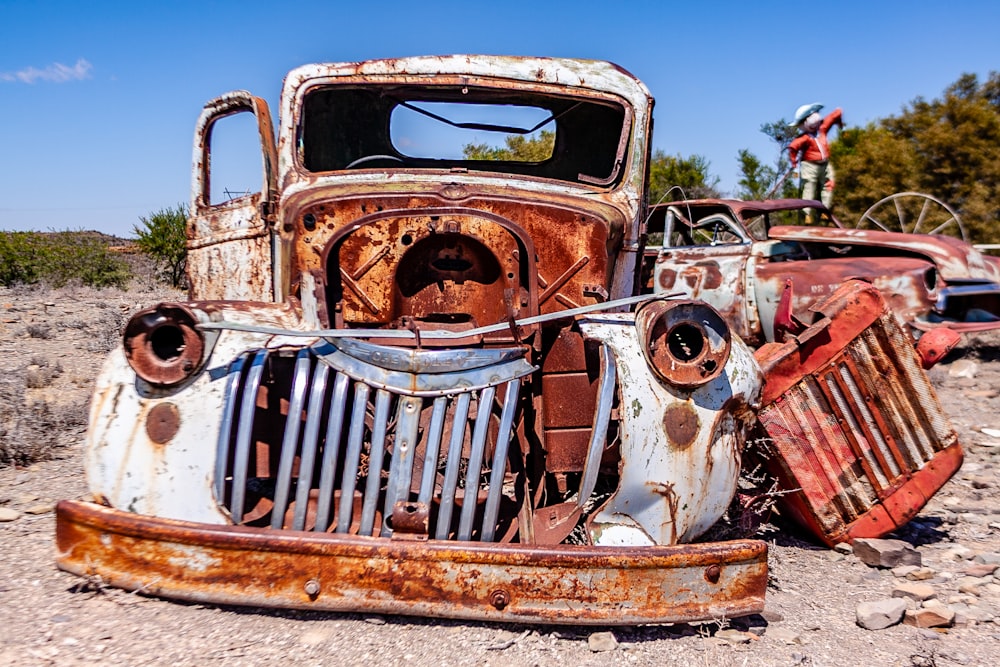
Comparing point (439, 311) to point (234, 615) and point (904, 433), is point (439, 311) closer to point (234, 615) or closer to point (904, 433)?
point (234, 615)

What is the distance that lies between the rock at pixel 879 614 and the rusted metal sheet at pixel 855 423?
0.49 meters

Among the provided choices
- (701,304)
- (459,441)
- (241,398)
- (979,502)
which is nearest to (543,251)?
(701,304)

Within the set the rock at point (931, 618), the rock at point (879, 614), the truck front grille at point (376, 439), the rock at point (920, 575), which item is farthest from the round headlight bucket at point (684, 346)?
the rock at point (920, 575)

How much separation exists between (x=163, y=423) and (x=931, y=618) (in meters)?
2.51

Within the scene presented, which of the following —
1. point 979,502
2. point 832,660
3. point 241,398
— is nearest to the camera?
point 832,660

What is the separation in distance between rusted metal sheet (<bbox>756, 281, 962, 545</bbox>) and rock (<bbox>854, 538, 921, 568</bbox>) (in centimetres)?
6

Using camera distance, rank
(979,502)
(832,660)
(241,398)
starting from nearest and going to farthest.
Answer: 1. (832,660)
2. (241,398)
3. (979,502)

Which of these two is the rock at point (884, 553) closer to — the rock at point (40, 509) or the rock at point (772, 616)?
the rock at point (772, 616)

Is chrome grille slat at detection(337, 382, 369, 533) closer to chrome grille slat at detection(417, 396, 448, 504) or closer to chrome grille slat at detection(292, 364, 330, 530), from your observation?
chrome grille slat at detection(292, 364, 330, 530)

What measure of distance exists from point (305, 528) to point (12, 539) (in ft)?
4.18

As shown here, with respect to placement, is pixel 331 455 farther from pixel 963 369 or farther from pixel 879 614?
pixel 963 369

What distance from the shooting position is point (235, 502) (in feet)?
8.05

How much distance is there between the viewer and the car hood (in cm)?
682

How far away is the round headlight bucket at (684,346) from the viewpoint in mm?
2658
